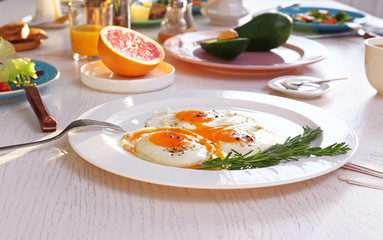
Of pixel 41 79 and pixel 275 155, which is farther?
pixel 41 79

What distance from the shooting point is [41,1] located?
7.72 feet

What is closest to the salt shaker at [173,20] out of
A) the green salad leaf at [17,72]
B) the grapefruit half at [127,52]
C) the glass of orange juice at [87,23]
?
the glass of orange juice at [87,23]

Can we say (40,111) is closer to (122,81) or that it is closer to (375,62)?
(122,81)

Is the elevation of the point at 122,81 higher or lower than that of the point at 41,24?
higher

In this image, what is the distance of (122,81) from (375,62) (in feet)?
2.55

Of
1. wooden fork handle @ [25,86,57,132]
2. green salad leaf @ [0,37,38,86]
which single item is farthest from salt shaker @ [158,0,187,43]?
wooden fork handle @ [25,86,57,132]

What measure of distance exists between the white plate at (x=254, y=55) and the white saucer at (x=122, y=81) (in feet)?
0.55

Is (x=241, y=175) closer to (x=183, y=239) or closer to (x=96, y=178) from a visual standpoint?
(x=183, y=239)

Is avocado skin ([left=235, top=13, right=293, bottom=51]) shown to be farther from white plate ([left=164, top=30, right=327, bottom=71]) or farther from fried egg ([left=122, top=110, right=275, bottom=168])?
fried egg ([left=122, top=110, right=275, bottom=168])

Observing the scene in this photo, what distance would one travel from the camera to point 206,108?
53.4 inches

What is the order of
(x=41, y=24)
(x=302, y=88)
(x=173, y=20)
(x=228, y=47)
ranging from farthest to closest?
(x=41, y=24)
(x=173, y=20)
(x=228, y=47)
(x=302, y=88)

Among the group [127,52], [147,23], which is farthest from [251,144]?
[147,23]

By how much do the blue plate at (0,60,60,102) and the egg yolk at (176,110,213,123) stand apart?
1.56 ft

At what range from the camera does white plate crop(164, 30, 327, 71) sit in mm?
1718
